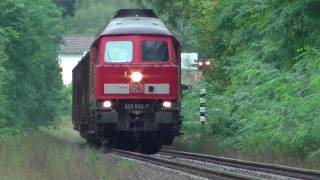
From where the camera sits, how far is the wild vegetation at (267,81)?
56.6ft

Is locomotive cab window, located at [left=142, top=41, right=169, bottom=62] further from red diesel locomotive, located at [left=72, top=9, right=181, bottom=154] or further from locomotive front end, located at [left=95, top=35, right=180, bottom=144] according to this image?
locomotive front end, located at [left=95, top=35, right=180, bottom=144]

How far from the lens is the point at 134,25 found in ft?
67.2

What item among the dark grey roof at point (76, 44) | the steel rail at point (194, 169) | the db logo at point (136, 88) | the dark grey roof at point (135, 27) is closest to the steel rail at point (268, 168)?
the steel rail at point (194, 169)

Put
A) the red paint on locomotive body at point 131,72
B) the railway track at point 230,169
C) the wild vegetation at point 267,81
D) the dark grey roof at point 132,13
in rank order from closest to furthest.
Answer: the railway track at point 230,169 → the wild vegetation at point 267,81 → the red paint on locomotive body at point 131,72 → the dark grey roof at point 132,13

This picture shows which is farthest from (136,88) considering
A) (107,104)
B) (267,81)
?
(267,81)

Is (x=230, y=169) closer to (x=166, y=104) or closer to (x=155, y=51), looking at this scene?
(x=166, y=104)

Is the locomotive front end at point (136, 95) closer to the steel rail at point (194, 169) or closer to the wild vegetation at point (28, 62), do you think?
the steel rail at point (194, 169)

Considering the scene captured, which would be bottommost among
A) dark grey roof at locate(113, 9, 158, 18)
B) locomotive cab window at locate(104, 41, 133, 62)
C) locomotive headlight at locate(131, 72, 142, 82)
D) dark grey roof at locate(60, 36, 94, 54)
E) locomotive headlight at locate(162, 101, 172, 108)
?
locomotive headlight at locate(162, 101, 172, 108)

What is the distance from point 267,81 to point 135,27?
389 cm

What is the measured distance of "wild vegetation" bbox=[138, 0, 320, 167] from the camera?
17250 millimetres

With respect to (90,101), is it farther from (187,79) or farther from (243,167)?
(187,79)

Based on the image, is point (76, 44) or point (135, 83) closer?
point (135, 83)

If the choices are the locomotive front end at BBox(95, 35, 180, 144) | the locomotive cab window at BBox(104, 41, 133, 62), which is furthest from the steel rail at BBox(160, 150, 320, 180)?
the locomotive cab window at BBox(104, 41, 133, 62)

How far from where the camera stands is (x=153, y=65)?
65.1 feet
